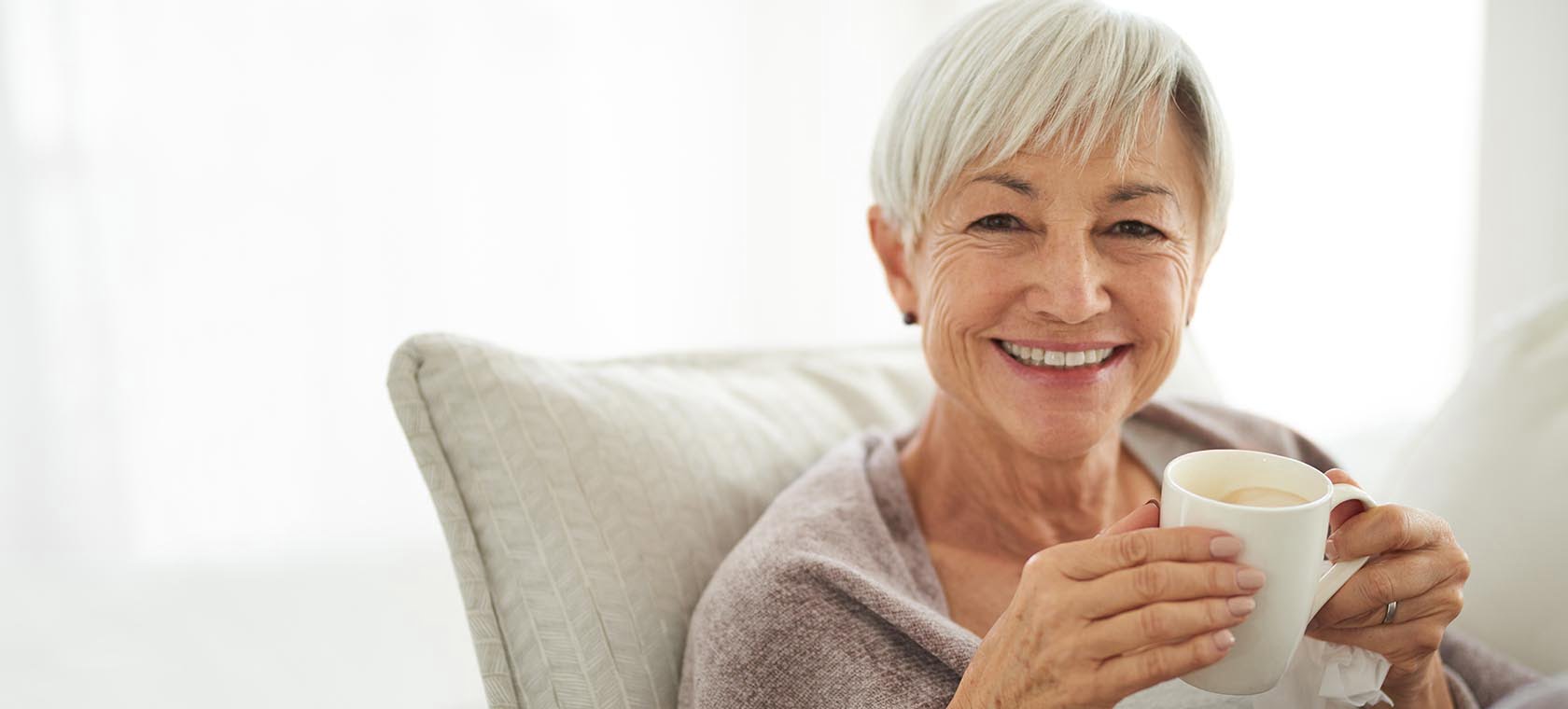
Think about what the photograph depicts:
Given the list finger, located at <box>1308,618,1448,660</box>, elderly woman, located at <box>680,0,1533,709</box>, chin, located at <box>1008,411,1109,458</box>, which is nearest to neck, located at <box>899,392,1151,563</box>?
elderly woman, located at <box>680,0,1533,709</box>

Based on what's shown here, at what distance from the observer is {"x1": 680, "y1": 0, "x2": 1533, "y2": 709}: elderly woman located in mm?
774

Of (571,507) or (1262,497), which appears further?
(571,507)

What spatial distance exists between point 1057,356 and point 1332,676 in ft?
1.25

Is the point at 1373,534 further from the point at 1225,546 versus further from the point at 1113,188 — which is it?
the point at 1113,188

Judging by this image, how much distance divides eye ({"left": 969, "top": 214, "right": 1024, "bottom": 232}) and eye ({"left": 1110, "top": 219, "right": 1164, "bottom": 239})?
10 cm

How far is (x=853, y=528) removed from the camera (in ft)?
3.54

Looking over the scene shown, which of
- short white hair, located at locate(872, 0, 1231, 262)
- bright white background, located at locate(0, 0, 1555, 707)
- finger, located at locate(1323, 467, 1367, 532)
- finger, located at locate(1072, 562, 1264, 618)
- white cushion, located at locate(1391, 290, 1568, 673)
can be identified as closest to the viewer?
finger, located at locate(1072, 562, 1264, 618)

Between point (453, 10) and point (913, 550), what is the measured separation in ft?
5.06

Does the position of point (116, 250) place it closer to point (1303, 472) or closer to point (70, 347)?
point (70, 347)

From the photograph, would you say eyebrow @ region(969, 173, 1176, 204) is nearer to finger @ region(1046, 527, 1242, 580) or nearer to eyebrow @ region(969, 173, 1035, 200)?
eyebrow @ region(969, 173, 1035, 200)

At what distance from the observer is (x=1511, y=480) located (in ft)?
4.07

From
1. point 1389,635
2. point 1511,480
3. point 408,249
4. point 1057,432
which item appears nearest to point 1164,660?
point 1389,635

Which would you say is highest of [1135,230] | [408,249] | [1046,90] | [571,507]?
[1046,90]

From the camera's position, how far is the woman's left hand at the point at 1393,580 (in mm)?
820
